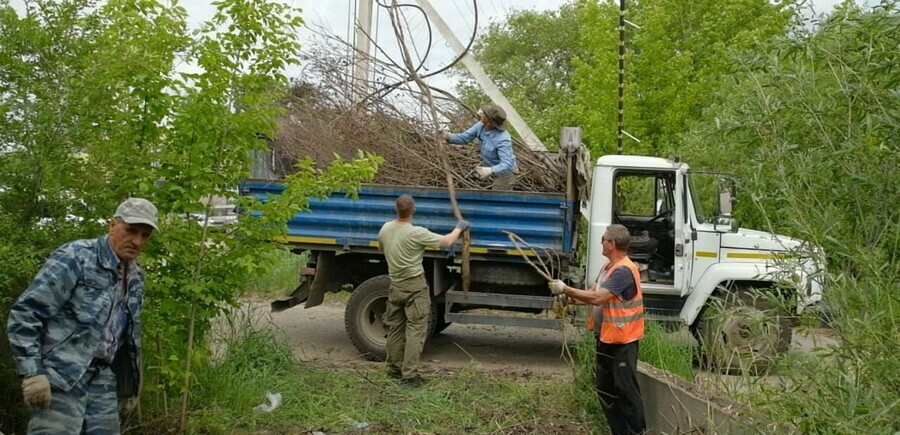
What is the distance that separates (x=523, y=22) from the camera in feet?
147

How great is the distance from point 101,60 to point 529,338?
7.35 meters

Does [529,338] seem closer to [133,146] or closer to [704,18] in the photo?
[133,146]

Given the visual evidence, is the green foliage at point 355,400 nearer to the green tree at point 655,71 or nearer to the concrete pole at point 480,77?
the concrete pole at point 480,77

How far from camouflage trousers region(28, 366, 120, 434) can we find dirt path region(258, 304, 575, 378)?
3992mm

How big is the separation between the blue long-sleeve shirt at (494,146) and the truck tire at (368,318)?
5.28ft

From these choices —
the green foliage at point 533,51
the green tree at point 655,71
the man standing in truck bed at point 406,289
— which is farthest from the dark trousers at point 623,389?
the green foliage at point 533,51

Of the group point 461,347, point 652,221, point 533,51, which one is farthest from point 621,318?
point 533,51

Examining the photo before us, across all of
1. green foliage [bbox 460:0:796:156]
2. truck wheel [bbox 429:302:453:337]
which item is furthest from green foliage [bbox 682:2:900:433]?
green foliage [bbox 460:0:796:156]

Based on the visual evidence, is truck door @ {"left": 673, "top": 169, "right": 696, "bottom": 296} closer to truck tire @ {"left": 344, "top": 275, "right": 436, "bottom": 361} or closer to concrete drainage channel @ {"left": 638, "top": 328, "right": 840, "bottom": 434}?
concrete drainage channel @ {"left": 638, "top": 328, "right": 840, "bottom": 434}

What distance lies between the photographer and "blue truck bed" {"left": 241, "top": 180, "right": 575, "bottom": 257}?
898 centimetres

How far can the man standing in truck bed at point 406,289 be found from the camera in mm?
8000

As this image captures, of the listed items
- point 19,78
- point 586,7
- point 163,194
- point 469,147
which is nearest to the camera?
point 19,78

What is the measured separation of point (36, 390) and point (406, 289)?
14.8 ft

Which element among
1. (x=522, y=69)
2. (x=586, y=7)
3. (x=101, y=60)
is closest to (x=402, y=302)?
(x=101, y=60)
